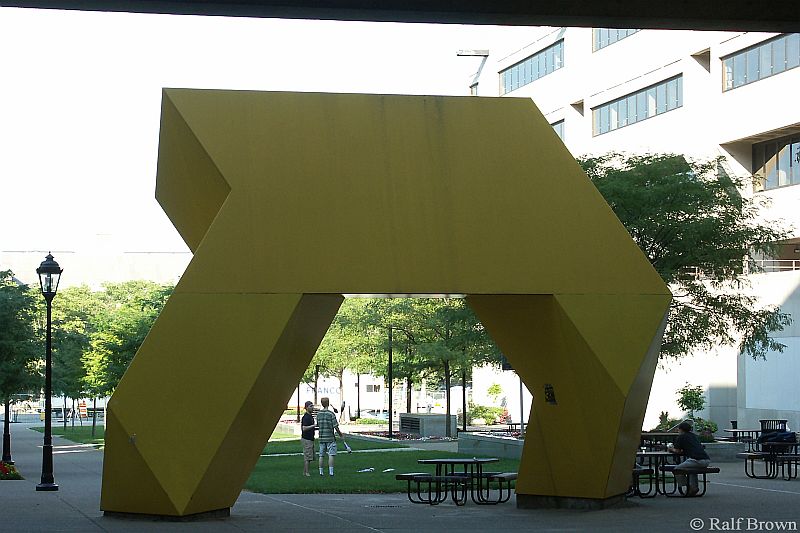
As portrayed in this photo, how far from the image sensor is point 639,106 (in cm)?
5734

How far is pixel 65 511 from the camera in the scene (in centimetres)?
1789

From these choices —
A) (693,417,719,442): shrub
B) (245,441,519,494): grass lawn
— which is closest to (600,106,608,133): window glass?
(693,417,719,442): shrub

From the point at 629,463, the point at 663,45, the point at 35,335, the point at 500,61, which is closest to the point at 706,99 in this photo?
the point at 663,45

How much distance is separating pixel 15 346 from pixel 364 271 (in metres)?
17.7

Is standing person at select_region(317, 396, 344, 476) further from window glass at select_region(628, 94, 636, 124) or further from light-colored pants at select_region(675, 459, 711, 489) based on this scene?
window glass at select_region(628, 94, 636, 124)

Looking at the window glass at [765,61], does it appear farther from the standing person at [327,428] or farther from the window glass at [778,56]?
the standing person at [327,428]

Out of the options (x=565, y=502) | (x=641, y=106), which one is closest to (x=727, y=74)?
(x=641, y=106)

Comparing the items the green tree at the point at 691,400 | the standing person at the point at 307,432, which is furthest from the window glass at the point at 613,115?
the standing person at the point at 307,432

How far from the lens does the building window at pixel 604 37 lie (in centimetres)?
5856

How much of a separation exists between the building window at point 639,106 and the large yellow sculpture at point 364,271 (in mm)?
38902

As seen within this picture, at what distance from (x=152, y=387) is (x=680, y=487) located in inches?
384

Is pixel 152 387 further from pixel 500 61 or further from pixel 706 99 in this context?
pixel 500 61

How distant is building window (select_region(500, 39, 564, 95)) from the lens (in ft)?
216

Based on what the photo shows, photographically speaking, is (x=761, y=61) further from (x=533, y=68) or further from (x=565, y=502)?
(x=565, y=502)
